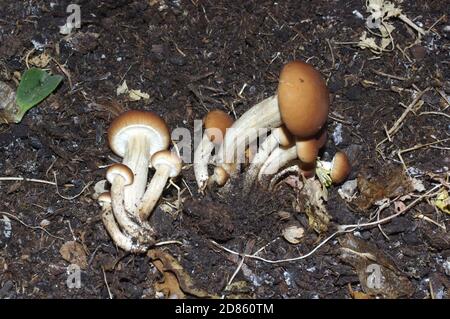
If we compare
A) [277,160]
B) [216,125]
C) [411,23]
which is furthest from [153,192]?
[411,23]

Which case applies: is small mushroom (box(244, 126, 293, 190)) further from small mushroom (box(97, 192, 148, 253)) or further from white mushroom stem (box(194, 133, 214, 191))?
small mushroom (box(97, 192, 148, 253))

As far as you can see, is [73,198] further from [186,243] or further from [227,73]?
[227,73]

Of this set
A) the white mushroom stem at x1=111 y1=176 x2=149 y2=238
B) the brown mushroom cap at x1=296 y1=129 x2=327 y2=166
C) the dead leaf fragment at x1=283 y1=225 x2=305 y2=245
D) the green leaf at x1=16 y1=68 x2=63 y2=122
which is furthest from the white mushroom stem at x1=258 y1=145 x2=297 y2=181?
the green leaf at x1=16 y1=68 x2=63 y2=122

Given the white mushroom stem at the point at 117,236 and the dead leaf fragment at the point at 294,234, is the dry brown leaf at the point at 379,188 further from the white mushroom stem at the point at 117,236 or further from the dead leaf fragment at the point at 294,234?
the white mushroom stem at the point at 117,236

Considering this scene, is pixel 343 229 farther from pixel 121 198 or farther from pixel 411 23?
pixel 411 23

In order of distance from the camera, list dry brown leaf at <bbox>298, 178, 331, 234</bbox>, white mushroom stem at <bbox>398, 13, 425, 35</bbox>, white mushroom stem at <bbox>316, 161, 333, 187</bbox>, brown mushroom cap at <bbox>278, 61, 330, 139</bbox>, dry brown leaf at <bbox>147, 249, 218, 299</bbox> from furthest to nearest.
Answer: white mushroom stem at <bbox>398, 13, 425, 35</bbox> < white mushroom stem at <bbox>316, 161, 333, 187</bbox> < dry brown leaf at <bbox>298, 178, 331, 234</bbox> < dry brown leaf at <bbox>147, 249, 218, 299</bbox> < brown mushroom cap at <bbox>278, 61, 330, 139</bbox>

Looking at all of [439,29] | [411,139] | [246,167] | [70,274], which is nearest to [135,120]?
[246,167]
